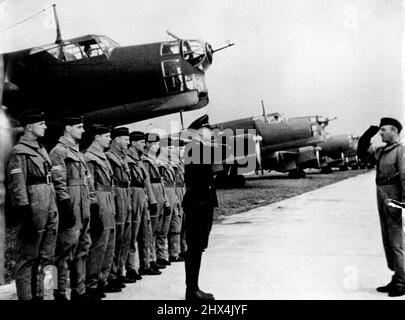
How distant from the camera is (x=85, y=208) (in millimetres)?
4750

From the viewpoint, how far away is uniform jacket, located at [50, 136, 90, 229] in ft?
15.0

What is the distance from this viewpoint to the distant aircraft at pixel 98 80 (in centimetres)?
984

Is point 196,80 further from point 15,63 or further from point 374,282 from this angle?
point 374,282

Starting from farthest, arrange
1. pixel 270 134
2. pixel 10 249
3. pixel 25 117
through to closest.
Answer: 1. pixel 270 134
2. pixel 10 249
3. pixel 25 117

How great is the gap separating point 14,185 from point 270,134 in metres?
24.5

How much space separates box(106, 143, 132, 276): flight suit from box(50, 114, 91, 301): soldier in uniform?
0.71 m

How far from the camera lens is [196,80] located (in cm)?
1131

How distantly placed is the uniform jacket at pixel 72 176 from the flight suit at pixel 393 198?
293 centimetres

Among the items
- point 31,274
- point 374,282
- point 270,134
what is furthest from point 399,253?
point 270,134

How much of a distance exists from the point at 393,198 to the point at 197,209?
6.29ft

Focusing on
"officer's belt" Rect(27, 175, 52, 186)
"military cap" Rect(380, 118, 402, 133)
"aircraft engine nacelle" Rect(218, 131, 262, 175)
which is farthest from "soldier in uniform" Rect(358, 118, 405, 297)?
"aircraft engine nacelle" Rect(218, 131, 262, 175)

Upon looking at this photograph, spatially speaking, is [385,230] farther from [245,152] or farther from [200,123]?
[245,152]

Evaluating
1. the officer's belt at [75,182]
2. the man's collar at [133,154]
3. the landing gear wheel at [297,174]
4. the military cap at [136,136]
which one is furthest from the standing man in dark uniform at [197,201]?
the landing gear wheel at [297,174]

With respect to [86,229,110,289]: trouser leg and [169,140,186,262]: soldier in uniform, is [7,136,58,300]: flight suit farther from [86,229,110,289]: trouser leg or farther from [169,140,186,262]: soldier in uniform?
[169,140,186,262]: soldier in uniform
